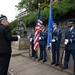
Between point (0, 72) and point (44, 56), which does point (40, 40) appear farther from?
point (0, 72)

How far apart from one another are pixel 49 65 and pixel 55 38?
48.2 inches

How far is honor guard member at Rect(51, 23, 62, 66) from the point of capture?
709 centimetres

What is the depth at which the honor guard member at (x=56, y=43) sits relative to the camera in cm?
709

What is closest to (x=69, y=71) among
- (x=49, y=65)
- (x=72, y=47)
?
(x=72, y=47)

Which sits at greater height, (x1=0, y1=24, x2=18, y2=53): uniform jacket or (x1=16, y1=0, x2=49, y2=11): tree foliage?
(x1=16, y1=0, x2=49, y2=11): tree foliage

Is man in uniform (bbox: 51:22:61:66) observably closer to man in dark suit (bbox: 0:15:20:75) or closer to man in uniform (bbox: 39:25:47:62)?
man in uniform (bbox: 39:25:47:62)

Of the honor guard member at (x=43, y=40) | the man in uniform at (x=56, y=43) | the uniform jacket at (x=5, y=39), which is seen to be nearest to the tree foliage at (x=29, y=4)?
the honor guard member at (x=43, y=40)

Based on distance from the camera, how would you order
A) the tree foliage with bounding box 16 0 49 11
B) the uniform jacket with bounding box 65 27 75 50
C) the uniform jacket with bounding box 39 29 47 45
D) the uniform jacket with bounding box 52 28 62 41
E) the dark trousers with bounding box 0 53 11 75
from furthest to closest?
the tree foliage with bounding box 16 0 49 11 → the uniform jacket with bounding box 39 29 47 45 → the uniform jacket with bounding box 52 28 62 41 → the uniform jacket with bounding box 65 27 75 50 → the dark trousers with bounding box 0 53 11 75

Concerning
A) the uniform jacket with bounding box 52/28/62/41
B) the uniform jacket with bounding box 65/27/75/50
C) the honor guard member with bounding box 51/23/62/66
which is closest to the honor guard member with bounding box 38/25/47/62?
the honor guard member with bounding box 51/23/62/66

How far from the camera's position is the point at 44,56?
8.28 meters

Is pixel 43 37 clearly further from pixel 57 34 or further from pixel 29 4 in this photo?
pixel 29 4

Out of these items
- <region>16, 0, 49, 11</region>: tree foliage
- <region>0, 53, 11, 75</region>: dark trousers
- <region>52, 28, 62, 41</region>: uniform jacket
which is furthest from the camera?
<region>16, 0, 49, 11</region>: tree foliage

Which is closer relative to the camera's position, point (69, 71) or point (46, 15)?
point (69, 71)

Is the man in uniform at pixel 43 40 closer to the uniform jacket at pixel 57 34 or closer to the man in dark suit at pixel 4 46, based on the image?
the uniform jacket at pixel 57 34
